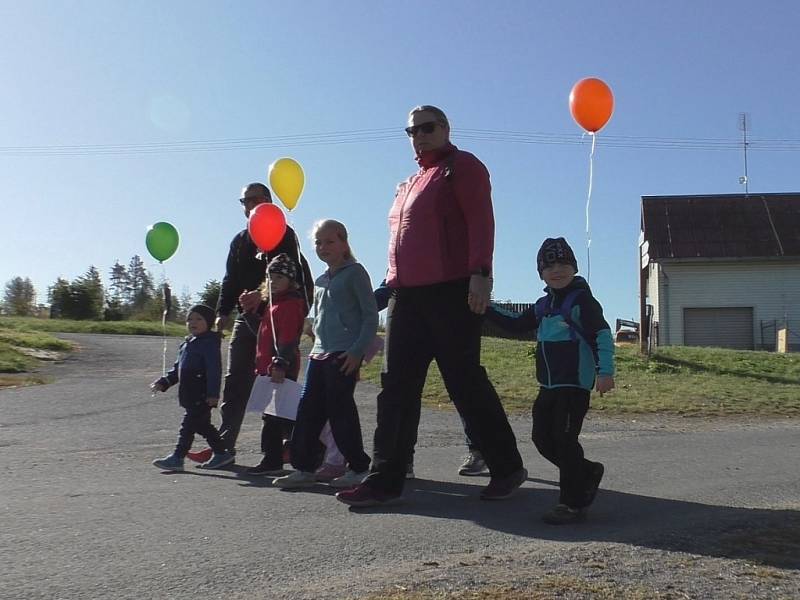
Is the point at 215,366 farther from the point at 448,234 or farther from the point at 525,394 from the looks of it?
the point at 525,394

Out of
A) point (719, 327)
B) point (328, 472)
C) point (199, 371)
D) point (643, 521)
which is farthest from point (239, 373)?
point (719, 327)

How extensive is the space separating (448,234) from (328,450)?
182 cm

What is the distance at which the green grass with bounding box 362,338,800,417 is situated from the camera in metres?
10.2

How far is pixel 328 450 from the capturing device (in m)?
5.68

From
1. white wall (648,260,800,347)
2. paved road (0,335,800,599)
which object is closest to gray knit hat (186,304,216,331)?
paved road (0,335,800,599)

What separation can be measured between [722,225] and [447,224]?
34.1 metres

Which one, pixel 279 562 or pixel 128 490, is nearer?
pixel 279 562

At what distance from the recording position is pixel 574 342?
4363 millimetres

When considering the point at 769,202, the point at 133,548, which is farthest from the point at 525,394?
the point at 769,202

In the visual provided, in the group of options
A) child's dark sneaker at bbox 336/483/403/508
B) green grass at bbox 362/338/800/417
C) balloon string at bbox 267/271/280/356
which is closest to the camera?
child's dark sneaker at bbox 336/483/403/508

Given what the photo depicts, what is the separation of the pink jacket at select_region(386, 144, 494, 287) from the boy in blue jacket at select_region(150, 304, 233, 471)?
1.95 meters

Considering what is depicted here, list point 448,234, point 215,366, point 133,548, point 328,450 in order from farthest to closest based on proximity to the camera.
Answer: point 215,366 < point 328,450 < point 448,234 < point 133,548

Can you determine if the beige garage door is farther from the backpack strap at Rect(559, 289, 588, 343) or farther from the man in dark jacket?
the backpack strap at Rect(559, 289, 588, 343)

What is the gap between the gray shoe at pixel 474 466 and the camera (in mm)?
5668
